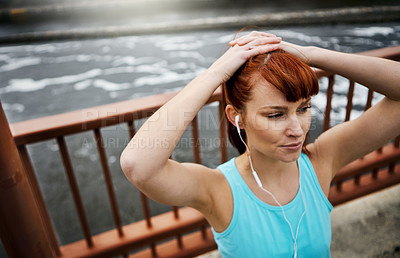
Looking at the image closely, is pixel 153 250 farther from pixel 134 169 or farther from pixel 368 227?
pixel 368 227

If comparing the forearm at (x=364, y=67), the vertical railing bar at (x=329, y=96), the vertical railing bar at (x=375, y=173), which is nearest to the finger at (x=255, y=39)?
the forearm at (x=364, y=67)

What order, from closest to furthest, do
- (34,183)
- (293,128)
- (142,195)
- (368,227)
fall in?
(293,128) → (34,183) → (142,195) → (368,227)

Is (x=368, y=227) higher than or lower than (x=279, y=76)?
lower

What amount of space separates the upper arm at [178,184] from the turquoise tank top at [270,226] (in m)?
0.12

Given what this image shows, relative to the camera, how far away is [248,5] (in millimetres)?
20203

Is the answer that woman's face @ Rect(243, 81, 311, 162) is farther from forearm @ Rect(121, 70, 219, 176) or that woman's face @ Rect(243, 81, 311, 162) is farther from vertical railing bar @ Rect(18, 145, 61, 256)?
vertical railing bar @ Rect(18, 145, 61, 256)

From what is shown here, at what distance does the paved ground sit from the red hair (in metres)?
1.61

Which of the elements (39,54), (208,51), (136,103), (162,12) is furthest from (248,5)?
(136,103)

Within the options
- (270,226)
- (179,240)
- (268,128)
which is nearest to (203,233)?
(179,240)

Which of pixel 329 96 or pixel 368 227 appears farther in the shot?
pixel 368 227

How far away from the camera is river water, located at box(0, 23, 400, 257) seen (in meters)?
3.80

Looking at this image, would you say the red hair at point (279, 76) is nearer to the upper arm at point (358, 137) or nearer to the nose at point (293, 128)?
the nose at point (293, 128)

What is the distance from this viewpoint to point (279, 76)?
955 mm

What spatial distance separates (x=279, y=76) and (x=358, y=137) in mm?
459
